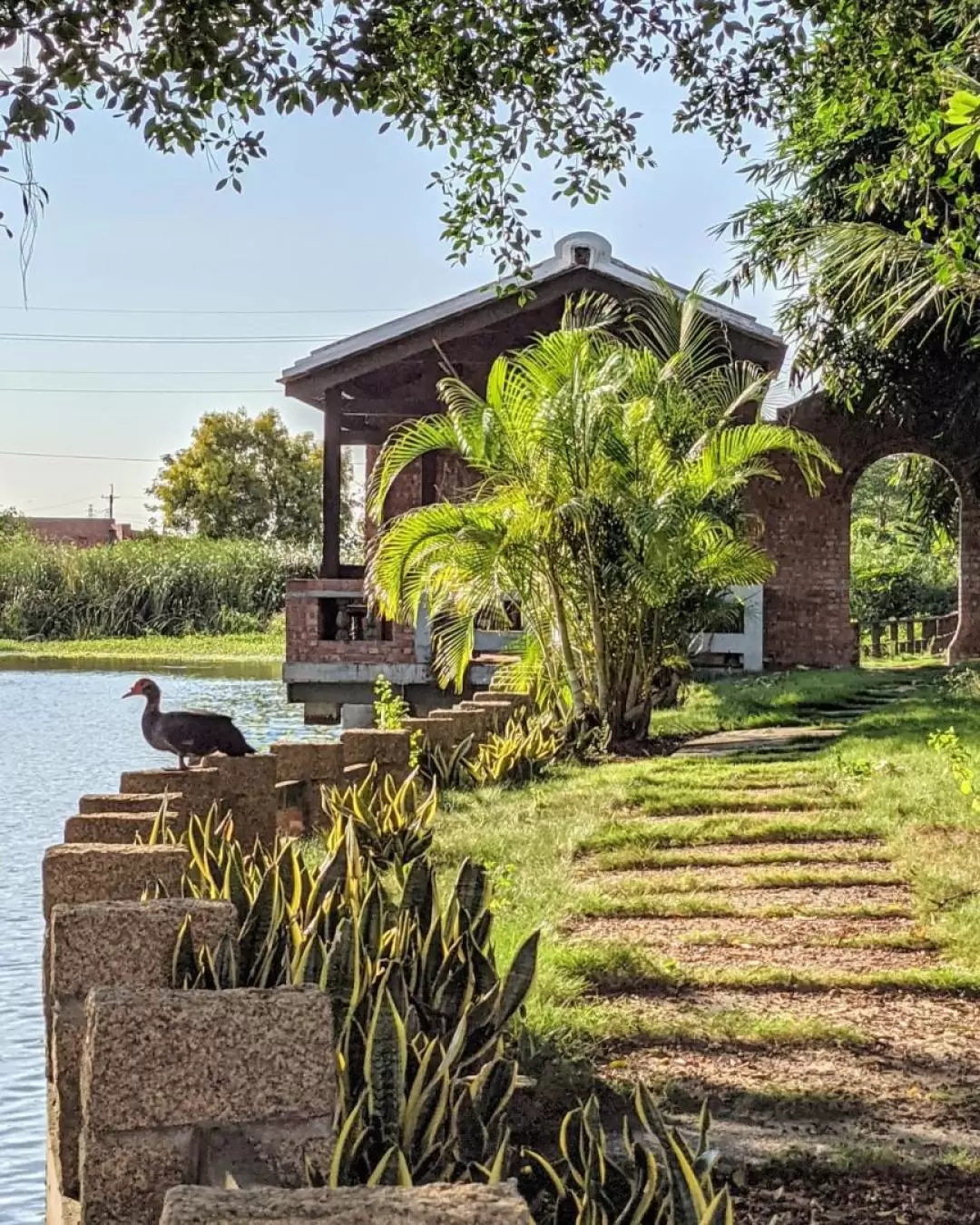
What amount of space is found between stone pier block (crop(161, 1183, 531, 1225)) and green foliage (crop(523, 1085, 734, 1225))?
66 cm

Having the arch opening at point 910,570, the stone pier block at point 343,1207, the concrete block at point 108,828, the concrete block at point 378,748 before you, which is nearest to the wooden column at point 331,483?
the arch opening at point 910,570

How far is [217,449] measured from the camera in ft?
150

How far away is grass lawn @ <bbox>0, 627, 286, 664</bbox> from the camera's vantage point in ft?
102

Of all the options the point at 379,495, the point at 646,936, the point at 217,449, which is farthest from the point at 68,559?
the point at 646,936

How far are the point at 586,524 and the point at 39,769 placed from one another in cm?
645

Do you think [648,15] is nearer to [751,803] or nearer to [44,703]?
[751,803]

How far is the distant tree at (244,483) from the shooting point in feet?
149

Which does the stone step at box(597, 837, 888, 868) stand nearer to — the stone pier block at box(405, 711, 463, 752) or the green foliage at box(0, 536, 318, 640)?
the stone pier block at box(405, 711, 463, 752)

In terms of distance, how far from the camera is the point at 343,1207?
5.54ft

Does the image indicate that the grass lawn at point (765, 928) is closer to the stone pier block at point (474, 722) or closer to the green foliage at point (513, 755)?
the green foliage at point (513, 755)

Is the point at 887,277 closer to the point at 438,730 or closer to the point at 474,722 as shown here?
the point at 474,722

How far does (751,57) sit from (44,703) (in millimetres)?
16268

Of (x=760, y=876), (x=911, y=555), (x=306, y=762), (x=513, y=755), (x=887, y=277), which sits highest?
(x=887, y=277)

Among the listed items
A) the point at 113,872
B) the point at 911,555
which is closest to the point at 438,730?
the point at 113,872
